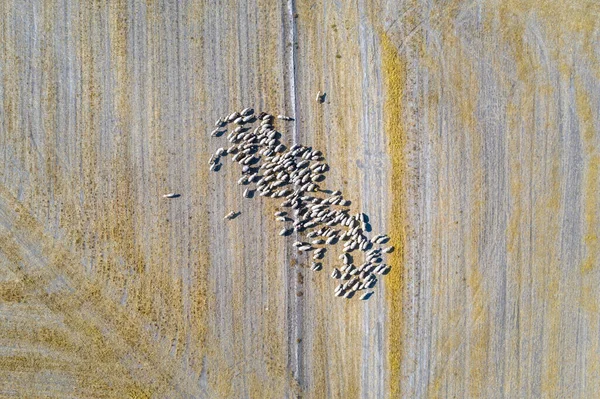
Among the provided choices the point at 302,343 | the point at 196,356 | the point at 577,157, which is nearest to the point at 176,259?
the point at 196,356

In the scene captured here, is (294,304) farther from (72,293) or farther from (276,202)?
(72,293)

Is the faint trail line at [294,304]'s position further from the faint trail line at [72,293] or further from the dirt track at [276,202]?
the faint trail line at [72,293]

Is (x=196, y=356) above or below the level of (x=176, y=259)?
below

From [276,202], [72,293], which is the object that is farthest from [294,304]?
[72,293]

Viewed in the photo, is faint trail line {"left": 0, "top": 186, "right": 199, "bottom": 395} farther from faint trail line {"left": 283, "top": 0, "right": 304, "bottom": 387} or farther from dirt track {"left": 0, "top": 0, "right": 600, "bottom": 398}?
faint trail line {"left": 283, "top": 0, "right": 304, "bottom": 387}

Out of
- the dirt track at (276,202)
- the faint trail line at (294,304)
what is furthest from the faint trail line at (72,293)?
the faint trail line at (294,304)

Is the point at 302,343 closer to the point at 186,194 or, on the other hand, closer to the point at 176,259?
the point at 176,259
